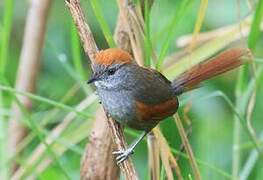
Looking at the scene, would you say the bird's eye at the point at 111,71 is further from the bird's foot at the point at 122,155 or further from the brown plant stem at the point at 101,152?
the bird's foot at the point at 122,155

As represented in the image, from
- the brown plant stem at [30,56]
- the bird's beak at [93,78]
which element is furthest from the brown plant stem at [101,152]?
the brown plant stem at [30,56]

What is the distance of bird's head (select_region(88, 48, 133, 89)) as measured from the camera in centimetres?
233

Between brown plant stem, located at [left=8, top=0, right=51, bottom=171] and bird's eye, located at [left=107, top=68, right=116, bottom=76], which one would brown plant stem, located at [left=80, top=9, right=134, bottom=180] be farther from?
brown plant stem, located at [left=8, top=0, right=51, bottom=171]

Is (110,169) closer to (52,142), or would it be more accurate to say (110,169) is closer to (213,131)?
(52,142)

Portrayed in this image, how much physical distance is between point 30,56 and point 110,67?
694 millimetres

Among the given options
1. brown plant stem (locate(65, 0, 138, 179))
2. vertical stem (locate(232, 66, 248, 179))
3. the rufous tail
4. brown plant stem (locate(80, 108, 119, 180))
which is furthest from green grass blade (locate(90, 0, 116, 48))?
vertical stem (locate(232, 66, 248, 179))

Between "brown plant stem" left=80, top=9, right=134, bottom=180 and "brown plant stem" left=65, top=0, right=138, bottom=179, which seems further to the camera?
"brown plant stem" left=80, top=9, right=134, bottom=180

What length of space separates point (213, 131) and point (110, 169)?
0.95 m

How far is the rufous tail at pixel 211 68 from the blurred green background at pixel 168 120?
57 mm

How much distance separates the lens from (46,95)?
11.7 feet

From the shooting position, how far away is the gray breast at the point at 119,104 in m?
2.41

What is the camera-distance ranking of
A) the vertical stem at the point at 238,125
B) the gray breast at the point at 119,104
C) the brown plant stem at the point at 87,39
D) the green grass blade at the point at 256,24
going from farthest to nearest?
1. the vertical stem at the point at 238,125
2. the gray breast at the point at 119,104
3. the green grass blade at the point at 256,24
4. the brown plant stem at the point at 87,39

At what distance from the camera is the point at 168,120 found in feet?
10.9

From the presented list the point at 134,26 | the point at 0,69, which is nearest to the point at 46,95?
the point at 0,69
